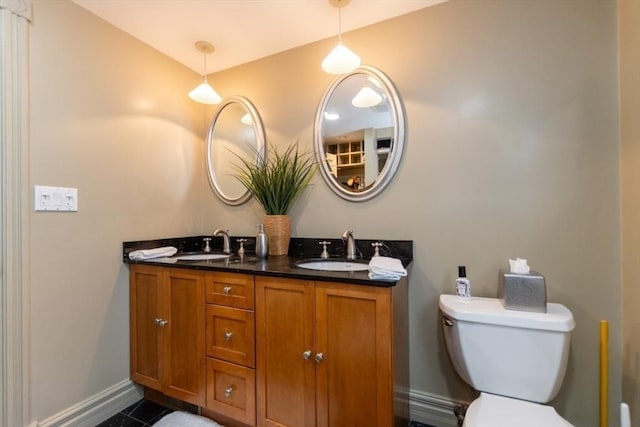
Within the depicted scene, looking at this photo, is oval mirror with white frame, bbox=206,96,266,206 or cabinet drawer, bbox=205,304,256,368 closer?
cabinet drawer, bbox=205,304,256,368

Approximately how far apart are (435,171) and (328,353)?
1029 mm

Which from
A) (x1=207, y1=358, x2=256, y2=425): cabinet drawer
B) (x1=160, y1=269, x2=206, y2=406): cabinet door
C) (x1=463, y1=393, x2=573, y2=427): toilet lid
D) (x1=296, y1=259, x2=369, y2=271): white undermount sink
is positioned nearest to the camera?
(x1=463, y1=393, x2=573, y2=427): toilet lid

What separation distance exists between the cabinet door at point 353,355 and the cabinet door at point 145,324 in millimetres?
967

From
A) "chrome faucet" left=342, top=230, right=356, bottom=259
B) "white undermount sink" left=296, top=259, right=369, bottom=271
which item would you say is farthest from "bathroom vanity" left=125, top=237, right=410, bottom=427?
"chrome faucet" left=342, top=230, right=356, bottom=259

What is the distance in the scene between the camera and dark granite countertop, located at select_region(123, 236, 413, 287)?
1187mm

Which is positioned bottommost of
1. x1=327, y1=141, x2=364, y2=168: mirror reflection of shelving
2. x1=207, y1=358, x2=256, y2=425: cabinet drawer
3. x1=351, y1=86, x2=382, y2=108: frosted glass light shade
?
x1=207, y1=358, x2=256, y2=425: cabinet drawer

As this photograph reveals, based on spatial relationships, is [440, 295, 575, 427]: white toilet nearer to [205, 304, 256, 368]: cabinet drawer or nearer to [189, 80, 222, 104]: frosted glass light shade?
[205, 304, 256, 368]: cabinet drawer

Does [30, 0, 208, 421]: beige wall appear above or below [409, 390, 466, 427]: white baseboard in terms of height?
above

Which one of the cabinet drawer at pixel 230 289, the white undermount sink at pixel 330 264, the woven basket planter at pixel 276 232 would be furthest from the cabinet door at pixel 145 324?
the white undermount sink at pixel 330 264

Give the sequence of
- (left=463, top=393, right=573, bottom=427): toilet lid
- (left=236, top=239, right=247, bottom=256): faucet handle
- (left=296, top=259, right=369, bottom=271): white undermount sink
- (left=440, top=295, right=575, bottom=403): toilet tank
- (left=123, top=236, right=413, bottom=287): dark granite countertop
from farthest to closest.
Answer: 1. (left=236, top=239, right=247, bottom=256): faucet handle
2. (left=296, top=259, right=369, bottom=271): white undermount sink
3. (left=123, top=236, right=413, bottom=287): dark granite countertop
4. (left=440, top=295, right=575, bottom=403): toilet tank
5. (left=463, top=393, right=573, bottom=427): toilet lid

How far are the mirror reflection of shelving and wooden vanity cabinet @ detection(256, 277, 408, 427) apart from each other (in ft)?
2.50

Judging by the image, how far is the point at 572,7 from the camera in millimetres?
1255

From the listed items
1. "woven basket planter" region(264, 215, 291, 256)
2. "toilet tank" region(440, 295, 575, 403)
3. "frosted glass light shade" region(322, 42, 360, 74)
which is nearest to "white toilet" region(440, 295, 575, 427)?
"toilet tank" region(440, 295, 575, 403)

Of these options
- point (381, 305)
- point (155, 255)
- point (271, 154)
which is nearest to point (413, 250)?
point (381, 305)
